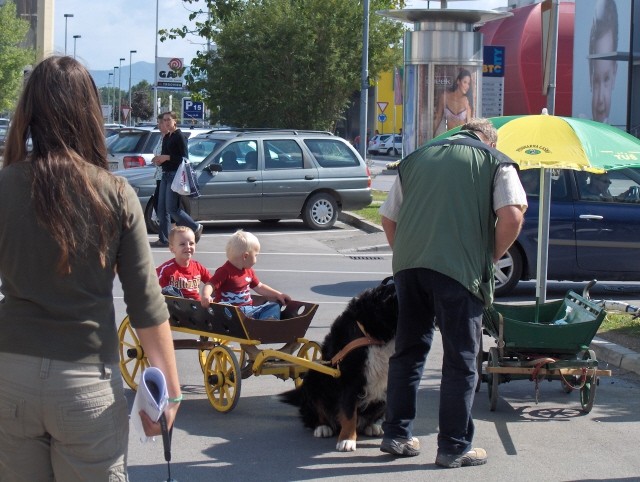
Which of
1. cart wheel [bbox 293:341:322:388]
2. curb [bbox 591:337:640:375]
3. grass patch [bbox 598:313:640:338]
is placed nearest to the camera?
cart wheel [bbox 293:341:322:388]

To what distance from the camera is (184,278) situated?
7113 mm

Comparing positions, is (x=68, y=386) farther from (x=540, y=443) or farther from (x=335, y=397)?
(x=540, y=443)

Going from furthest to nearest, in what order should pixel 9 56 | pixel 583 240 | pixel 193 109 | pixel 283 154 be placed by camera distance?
pixel 9 56, pixel 193 109, pixel 283 154, pixel 583 240

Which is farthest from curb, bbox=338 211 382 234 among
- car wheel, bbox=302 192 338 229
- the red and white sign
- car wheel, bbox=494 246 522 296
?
the red and white sign

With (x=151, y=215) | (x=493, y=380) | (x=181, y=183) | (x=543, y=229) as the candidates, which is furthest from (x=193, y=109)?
(x=493, y=380)

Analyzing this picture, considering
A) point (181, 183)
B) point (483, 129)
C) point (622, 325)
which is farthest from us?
point (181, 183)

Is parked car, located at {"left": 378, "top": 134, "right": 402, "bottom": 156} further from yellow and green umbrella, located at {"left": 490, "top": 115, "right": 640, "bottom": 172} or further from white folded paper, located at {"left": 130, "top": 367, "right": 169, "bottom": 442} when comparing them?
white folded paper, located at {"left": 130, "top": 367, "right": 169, "bottom": 442}

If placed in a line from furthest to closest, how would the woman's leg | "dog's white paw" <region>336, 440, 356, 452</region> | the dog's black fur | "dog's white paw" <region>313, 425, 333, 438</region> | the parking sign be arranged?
1. the parking sign
2. the woman's leg
3. "dog's white paw" <region>313, 425, 333, 438</region>
4. "dog's white paw" <region>336, 440, 356, 452</region>
5. the dog's black fur

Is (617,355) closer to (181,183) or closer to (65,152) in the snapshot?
(65,152)

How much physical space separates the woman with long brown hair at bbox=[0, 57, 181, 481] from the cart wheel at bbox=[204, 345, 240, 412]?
3.57 m

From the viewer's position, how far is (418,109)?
14867mm

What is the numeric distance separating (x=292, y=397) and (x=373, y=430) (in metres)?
0.79

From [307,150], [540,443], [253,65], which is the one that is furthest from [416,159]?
[253,65]

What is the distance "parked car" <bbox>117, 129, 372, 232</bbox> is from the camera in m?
17.1
